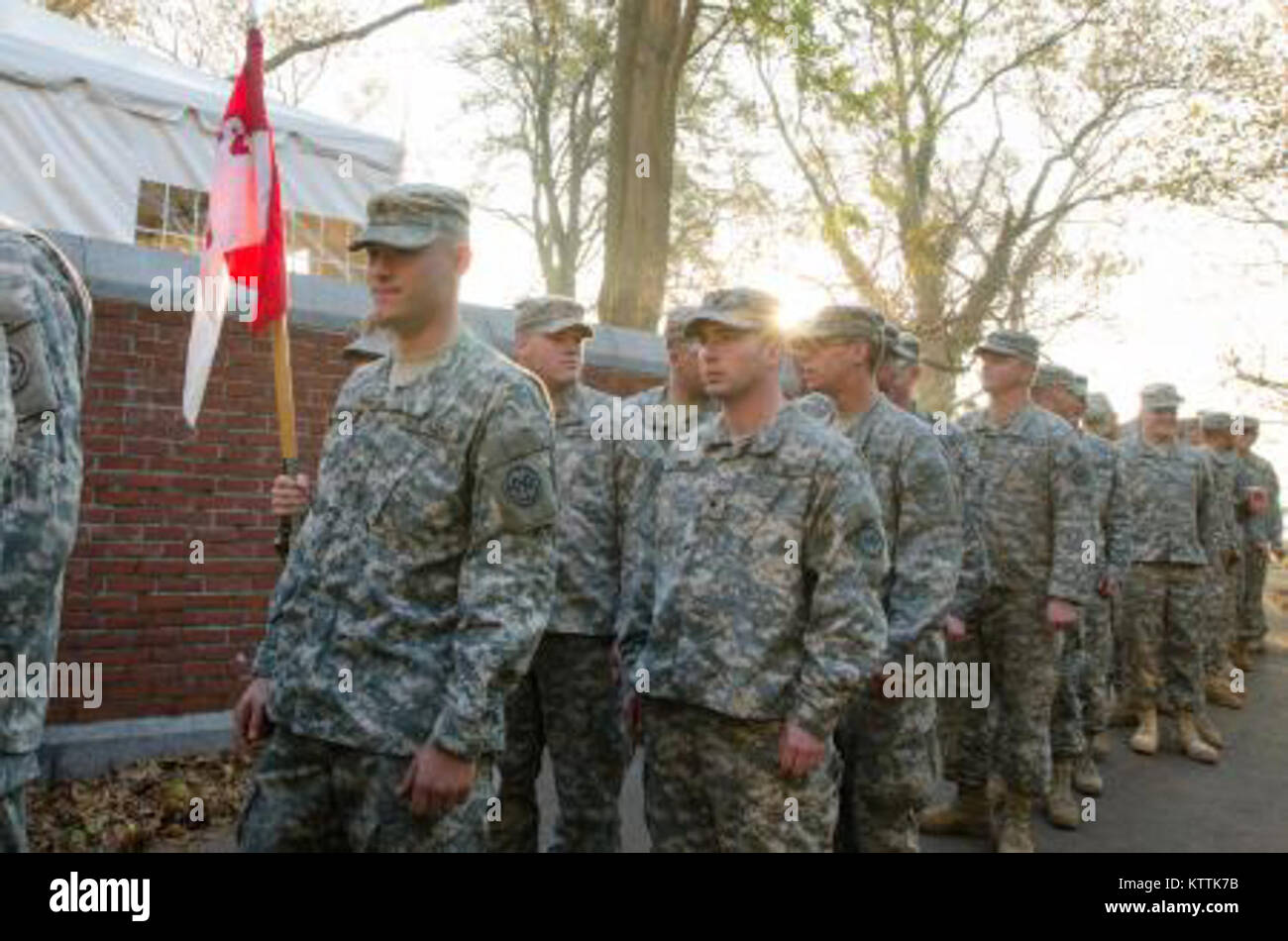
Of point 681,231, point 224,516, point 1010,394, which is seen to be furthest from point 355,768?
point 681,231

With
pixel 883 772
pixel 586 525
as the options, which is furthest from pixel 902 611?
pixel 586 525

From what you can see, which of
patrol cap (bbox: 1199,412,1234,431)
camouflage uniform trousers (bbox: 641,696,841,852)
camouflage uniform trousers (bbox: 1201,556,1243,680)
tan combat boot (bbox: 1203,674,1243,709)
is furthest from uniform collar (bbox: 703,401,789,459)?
patrol cap (bbox: 1199,412,1234,431)

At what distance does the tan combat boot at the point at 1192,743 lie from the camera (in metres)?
7.71

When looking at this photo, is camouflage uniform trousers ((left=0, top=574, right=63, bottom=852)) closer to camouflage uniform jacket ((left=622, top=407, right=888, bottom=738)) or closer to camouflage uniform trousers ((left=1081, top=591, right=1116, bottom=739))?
camouflage uniform jacket ((left=622, top=407, right=888, bottom=738))

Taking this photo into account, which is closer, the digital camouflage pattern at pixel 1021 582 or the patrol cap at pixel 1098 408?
the digital camouflage pattern at pixel 1021 582

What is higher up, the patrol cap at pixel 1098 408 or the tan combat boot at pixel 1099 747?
the patrol cap at pixel 1098 408

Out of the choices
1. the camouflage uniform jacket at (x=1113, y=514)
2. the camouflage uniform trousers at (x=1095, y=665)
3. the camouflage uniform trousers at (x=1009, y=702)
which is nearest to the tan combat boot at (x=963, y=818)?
the camouflage uniform trousers at (x=1009, y=702)

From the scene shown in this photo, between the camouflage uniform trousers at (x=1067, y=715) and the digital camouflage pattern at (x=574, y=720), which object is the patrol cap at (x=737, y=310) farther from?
the camouflage uniform trousers at (x=1067, y=715)

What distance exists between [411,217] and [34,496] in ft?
3.24

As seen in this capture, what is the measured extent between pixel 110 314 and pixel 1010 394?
14.7 ft

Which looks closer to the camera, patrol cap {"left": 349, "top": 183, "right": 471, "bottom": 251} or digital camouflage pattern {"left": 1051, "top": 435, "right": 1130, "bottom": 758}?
patrol cap {"left": 349, "top": 183, "right": 471, "bottom": 251}

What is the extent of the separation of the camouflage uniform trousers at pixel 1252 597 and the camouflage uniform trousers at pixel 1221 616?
2.47ft

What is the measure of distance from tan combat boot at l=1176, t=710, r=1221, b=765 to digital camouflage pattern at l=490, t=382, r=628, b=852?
5.33m

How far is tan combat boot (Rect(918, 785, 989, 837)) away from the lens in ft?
18.6
